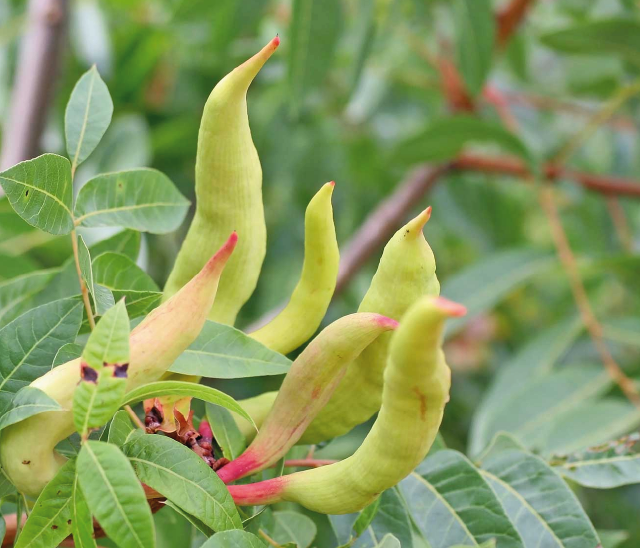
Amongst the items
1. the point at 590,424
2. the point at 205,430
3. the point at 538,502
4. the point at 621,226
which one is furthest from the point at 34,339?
the point at 621,226

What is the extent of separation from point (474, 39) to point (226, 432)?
0.87 metres

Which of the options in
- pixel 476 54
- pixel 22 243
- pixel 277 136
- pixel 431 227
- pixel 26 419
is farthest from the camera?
pixel 431 227

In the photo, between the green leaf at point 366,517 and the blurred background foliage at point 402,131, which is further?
the blurred background foliage at point 402,131

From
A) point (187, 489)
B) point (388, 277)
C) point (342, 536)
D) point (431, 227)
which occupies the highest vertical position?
point (388, 277)

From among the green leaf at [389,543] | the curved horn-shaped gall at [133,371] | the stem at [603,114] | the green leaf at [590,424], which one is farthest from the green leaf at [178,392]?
the stem at [603,114]

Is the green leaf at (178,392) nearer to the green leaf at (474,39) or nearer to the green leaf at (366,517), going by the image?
the green leaf at (366,517)

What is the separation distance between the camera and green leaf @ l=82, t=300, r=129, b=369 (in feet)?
1.31

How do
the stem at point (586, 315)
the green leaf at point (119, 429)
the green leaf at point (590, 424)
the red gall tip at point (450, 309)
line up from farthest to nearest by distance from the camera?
the stem at point (586, 315)
the green leaf at point (590, 424)
the green leaf at point (119, 429)
the red gall tip at point (450, 309)

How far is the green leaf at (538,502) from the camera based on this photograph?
521mm

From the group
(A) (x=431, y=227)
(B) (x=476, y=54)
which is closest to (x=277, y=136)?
(A) (x=431, y=227)

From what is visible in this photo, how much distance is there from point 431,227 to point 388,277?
1432 millimetres

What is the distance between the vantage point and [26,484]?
0.44 m

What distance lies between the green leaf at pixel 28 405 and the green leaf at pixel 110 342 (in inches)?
1.2

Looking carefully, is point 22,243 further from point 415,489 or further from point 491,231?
point 491,231
